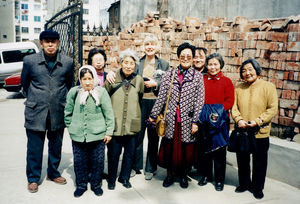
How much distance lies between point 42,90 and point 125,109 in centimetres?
95

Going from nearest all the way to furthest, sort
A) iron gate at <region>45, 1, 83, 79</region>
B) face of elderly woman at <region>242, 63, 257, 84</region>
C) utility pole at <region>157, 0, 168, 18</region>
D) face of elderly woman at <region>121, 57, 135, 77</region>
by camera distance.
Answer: face of elderly woman at <region>242, 63, 257, 84</region>
face of elderly woman at <region>121, 57, 135, 77</region>
iron gate at <region>45, 1, 83, 79</region>
utility pole at <region>157, 0, 168, 18</region>

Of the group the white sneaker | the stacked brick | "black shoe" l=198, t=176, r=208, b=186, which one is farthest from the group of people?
the stacked brick

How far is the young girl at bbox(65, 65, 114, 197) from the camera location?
307 centimetres

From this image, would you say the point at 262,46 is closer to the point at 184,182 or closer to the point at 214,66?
the point at 214,66

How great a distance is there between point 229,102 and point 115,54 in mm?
7209

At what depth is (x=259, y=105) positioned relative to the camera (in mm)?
3146

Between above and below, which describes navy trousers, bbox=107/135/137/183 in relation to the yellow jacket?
below

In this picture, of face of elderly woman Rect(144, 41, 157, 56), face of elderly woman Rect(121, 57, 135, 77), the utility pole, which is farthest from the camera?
the utility pole

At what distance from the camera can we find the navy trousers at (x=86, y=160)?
10.4 feet

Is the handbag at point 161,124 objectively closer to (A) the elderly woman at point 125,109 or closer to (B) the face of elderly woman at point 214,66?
(A) the elderly woman at point 125,109

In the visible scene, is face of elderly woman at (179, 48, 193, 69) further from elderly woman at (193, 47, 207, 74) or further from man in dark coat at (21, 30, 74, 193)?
man in dark coat at (21, 30, 74, 193)

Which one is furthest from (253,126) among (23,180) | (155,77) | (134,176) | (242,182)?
(23,180)

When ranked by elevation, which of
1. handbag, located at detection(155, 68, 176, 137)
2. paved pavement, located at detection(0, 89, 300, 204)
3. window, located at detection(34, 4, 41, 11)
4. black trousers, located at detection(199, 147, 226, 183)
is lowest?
paved pavement, located at detection(0, 89, 300, 204)

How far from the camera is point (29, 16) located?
184 ft
